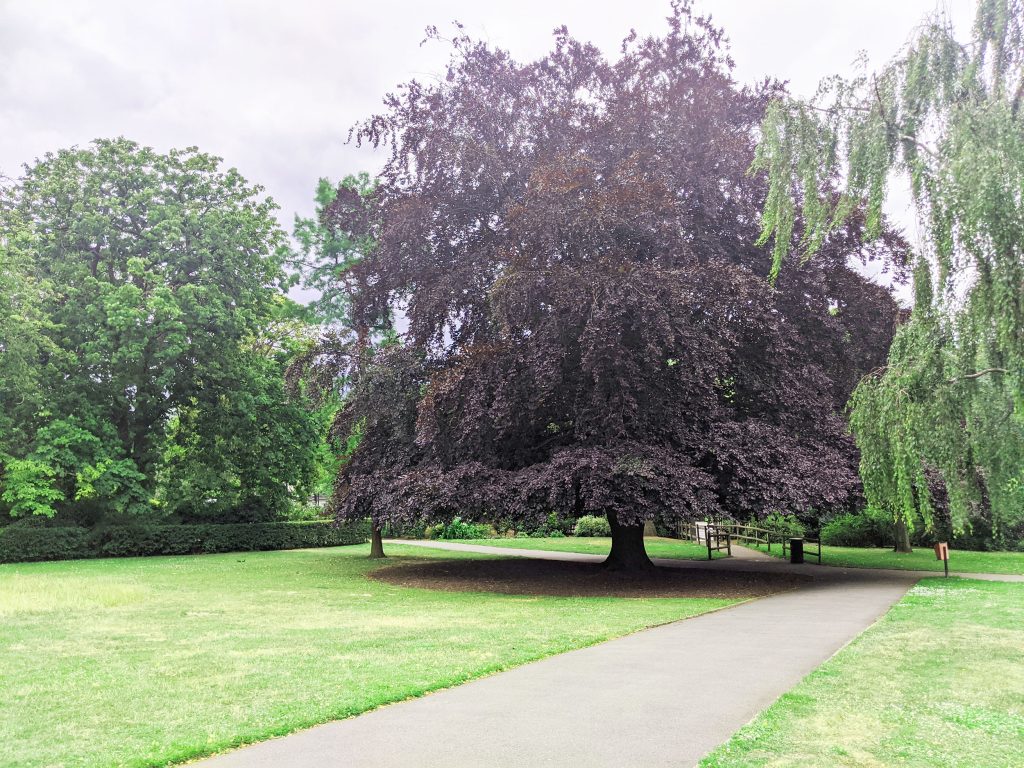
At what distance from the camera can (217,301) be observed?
83.1 feet

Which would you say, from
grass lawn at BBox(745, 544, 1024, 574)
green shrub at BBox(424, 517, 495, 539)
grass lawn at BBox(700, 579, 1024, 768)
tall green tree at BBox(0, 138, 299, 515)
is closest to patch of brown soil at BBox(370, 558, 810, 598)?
grass lawn at BBox(745, 544, 1024, 574)

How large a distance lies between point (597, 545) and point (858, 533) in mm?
9484

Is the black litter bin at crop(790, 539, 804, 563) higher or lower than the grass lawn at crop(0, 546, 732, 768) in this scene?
higher

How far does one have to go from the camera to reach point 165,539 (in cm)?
2650

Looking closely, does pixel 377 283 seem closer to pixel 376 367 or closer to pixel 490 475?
pixel 376 367

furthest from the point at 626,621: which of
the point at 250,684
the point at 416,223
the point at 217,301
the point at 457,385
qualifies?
the point at 217,301

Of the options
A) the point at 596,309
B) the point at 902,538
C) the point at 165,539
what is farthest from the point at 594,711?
the point at 165,539

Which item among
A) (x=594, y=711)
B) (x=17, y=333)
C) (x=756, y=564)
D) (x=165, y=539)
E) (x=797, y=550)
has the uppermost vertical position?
(x=17, y=333)

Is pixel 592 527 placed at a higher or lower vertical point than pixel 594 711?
higher

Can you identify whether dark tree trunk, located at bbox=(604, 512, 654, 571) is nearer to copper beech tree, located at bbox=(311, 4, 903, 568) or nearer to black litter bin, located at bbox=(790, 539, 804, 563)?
copper beech tree, located at bbox=(311, 4, 903, 568)

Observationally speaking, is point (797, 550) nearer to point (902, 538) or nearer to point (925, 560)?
point (925, 560)

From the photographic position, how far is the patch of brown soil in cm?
1516

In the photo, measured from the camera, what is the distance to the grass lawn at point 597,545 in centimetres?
2511

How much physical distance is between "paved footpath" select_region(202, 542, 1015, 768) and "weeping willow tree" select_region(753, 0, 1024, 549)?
2.47 metres
